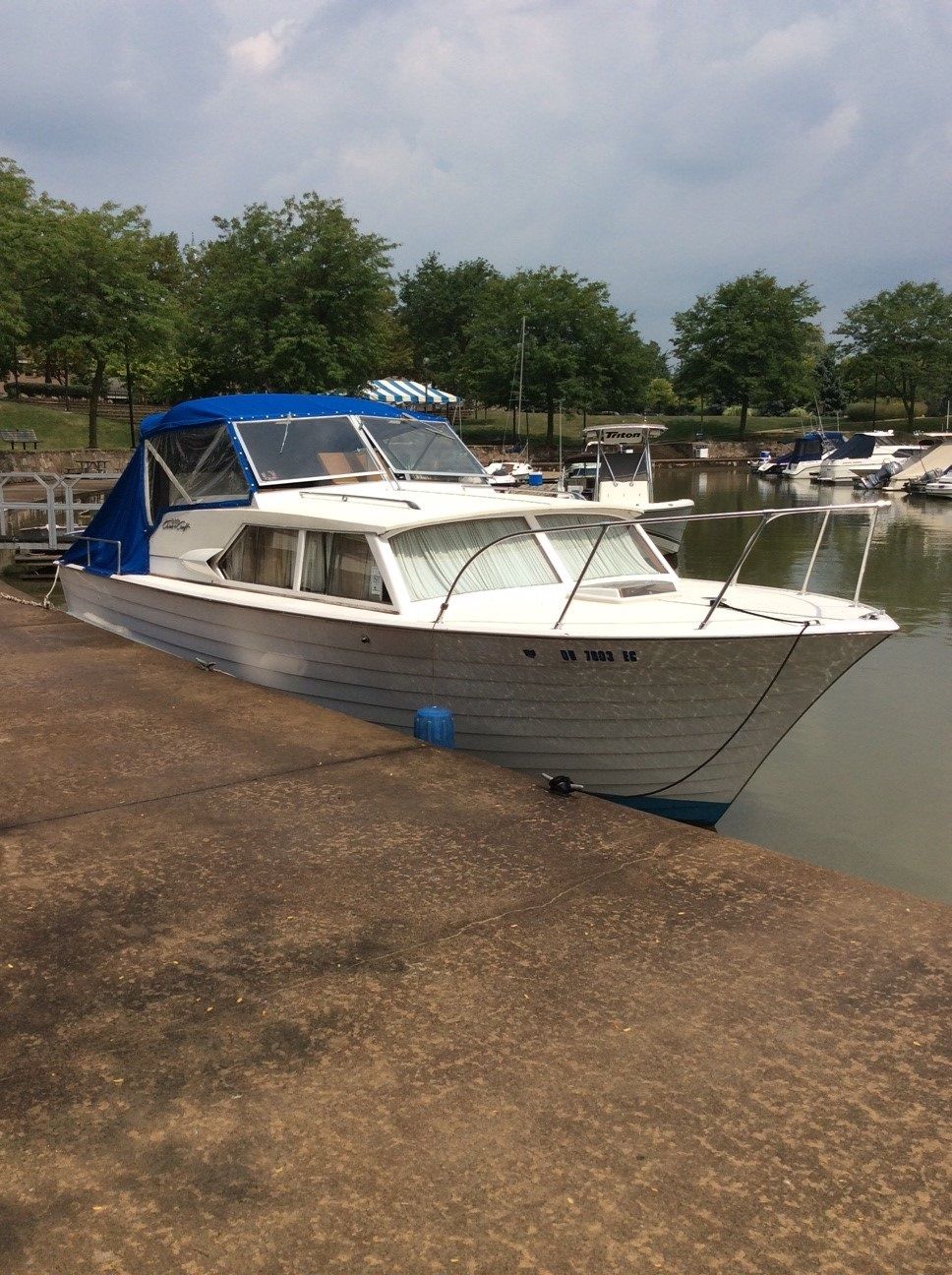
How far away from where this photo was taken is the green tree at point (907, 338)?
252ft

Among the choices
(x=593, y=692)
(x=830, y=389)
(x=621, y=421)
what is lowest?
(x=593, y=692)

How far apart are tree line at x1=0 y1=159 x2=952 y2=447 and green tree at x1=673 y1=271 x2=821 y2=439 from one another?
134 millimetres

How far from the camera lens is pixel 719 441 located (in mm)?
73125

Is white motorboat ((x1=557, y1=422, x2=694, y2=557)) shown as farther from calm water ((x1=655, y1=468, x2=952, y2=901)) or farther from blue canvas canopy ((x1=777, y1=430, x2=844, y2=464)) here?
blue canvas canopy ((x1=777, y1=430, x2=844, y2=464))

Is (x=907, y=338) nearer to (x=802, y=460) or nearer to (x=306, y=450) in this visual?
(x=802, y=460)

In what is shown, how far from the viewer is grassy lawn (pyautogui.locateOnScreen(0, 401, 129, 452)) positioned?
4785cm

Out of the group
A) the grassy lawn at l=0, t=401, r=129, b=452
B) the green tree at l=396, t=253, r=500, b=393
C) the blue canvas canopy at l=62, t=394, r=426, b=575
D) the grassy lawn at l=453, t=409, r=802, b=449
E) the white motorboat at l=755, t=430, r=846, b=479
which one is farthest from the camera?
the green tree at l=396, t=253, r=500, b=393

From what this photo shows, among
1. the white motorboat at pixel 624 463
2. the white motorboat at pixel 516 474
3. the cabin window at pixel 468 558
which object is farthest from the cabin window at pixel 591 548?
the white motorboat at pixel 516 474

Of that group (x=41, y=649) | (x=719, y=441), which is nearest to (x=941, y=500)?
(x=719, y=441)

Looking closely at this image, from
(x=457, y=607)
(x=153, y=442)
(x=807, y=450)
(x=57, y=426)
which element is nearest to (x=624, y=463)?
(x=153, y=442)

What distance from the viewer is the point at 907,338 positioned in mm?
77812

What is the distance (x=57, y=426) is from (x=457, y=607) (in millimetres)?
47466

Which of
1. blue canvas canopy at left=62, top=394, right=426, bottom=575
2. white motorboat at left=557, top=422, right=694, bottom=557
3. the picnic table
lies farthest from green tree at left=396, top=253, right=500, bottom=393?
blue canvas canopy at left=62, top=394, right=426, bottom=575

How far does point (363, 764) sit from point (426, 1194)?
3.48 m
